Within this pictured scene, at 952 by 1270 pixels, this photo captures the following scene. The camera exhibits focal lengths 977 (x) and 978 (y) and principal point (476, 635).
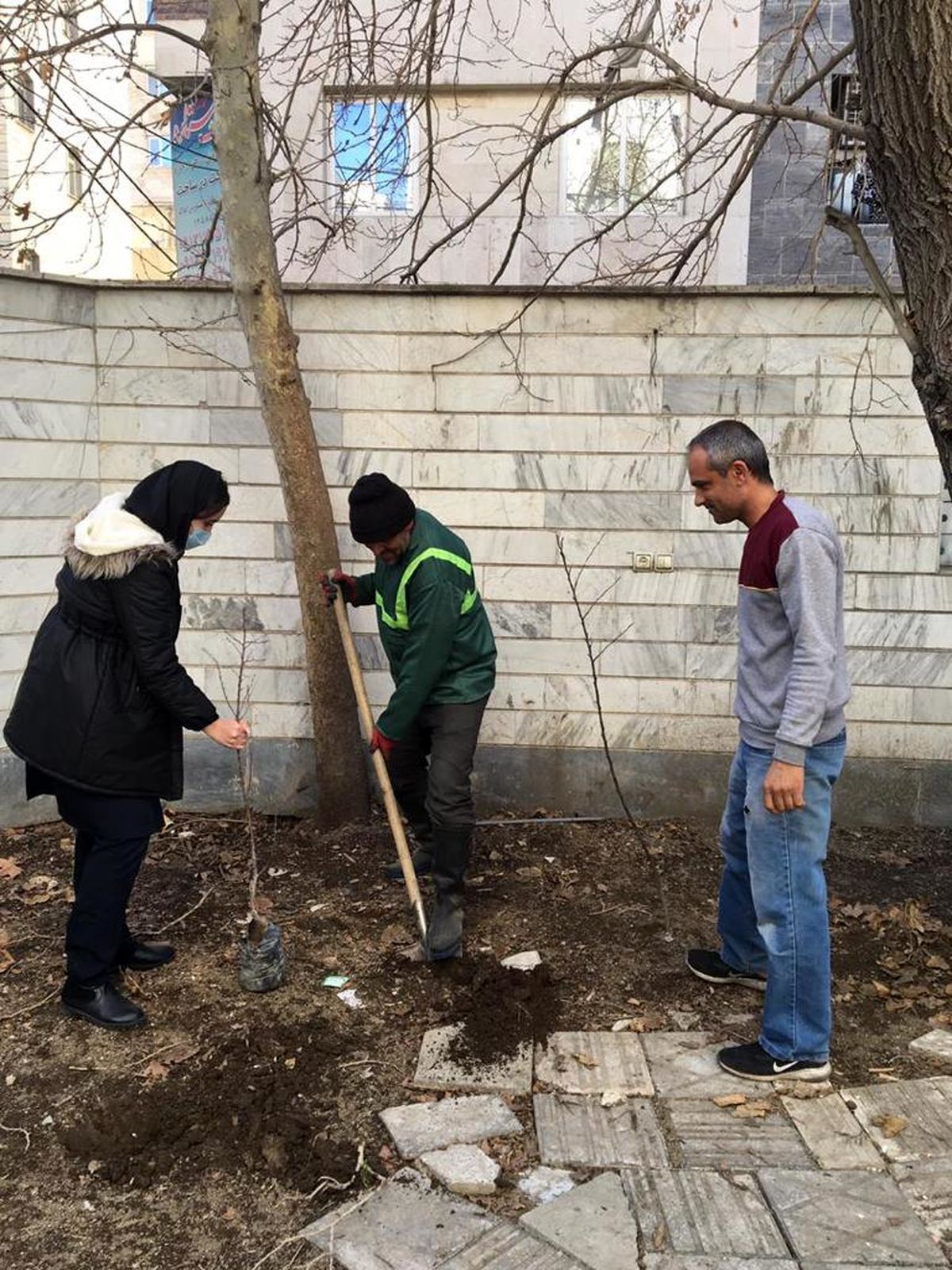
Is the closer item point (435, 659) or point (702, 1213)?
point (702, 1213)

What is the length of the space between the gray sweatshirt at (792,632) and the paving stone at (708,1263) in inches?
50.2

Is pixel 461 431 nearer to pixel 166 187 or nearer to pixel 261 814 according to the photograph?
pixel 261 814

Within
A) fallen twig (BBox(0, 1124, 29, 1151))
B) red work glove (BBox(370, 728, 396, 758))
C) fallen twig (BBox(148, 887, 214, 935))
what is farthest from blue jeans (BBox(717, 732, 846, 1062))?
fallen twig (BBox(148, 887, 214, 935))

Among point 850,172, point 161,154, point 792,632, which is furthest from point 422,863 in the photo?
point 161,154

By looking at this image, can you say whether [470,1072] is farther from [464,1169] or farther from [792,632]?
[792,632]

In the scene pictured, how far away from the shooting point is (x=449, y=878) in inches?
160

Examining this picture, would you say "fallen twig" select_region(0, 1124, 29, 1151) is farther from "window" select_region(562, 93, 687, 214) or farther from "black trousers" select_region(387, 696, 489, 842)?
"window" select_region(562, 93, 687, 214)

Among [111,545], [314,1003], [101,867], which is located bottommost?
[314,1003]

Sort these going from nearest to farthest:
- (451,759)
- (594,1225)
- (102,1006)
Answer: (594,1225)
(102,1006)
(451,759)

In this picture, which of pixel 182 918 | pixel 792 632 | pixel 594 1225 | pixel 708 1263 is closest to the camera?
pixel 708 1263

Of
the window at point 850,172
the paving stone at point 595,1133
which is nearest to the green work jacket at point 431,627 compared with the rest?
the paving stone at point 595,1133

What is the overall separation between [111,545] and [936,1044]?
→ 3269 mm

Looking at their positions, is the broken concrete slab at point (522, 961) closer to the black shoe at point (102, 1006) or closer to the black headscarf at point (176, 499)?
the black shoe at point (102, 1006)

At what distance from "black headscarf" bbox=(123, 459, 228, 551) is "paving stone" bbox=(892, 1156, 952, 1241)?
9.69 ft
